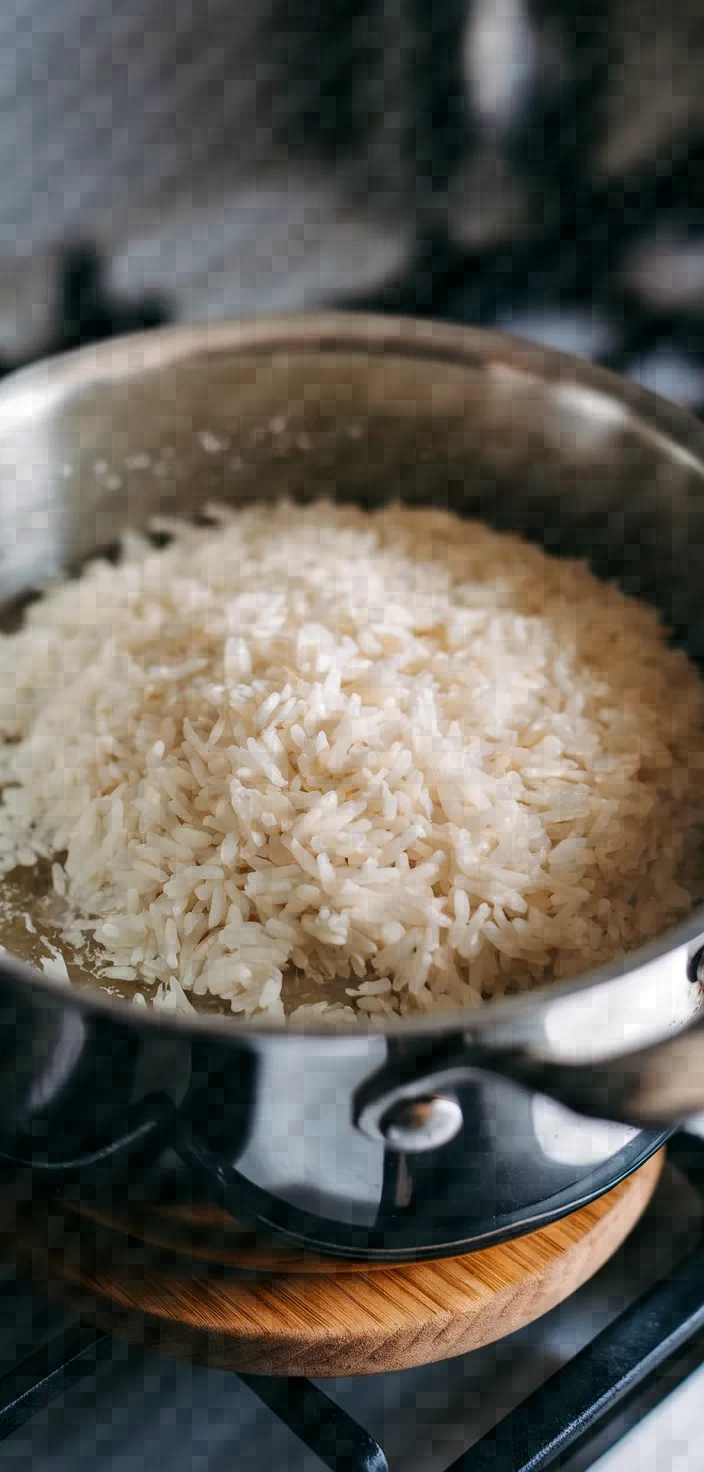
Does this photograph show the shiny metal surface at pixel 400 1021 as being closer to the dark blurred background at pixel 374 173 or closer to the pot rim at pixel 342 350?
the pot rim at pixel 342 350

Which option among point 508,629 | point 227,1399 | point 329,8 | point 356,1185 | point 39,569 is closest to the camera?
point 356,1185

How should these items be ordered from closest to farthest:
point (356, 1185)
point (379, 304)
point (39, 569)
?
point (356, 1185), point (39, 569), point (379, 304)

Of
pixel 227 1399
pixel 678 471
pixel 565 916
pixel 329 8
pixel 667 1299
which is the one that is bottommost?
pixel 227 1399

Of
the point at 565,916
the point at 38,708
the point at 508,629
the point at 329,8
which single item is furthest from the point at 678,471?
the point at 329,8

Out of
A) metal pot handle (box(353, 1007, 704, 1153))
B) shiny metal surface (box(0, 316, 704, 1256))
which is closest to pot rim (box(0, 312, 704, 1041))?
shiny metal surface (box(0, 316, 704, 1256))

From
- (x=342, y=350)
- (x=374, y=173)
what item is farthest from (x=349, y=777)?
(x=374, y=173)

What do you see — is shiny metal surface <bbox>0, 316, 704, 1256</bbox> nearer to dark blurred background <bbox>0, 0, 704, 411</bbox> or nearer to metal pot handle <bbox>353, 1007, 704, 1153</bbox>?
metal pot handle <bbox>353, 1007, 704, 1153</bbox>

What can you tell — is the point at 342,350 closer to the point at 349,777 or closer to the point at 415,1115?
the point at 349,777

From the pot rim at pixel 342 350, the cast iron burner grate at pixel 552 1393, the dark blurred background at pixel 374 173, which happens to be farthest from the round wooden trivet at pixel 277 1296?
the dark blurred background at pixel 374 173

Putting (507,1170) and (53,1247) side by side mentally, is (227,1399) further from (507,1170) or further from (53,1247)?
(507,1170)
